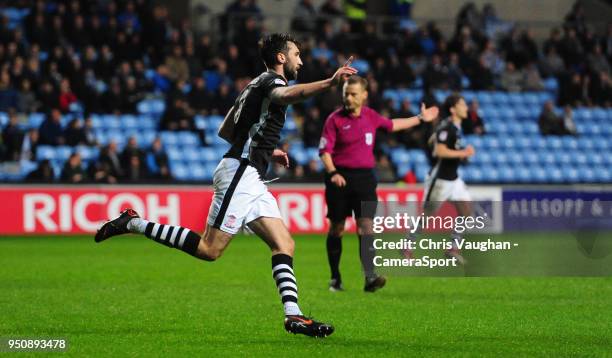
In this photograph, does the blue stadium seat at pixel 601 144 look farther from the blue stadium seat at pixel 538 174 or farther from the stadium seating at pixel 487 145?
the blue stadium seat at pixel 538 174

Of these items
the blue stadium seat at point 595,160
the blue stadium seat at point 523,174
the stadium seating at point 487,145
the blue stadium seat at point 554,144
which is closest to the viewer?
the stadium seating at point 487,145

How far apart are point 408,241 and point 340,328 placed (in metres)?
4.76

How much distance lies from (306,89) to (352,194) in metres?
4.56

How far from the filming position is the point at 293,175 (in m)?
22.5

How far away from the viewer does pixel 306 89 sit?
7293mm

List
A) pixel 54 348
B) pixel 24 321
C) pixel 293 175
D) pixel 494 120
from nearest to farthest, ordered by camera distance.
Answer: pixel 54 348 → pixel 24 321 → pixel 293 175 → pixel 494 120

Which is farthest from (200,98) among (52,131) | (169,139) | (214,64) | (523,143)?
(523,143)

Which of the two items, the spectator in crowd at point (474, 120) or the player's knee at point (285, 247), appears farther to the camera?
the spectator in crowd at point (474, 120)

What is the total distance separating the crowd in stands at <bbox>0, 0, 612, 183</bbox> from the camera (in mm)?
22703

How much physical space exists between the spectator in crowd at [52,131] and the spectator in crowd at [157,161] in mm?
1815

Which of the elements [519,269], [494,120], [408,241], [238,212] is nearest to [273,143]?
[238,212]

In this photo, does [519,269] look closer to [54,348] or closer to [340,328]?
[340,328]

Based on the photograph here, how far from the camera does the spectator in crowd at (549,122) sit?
2759 centimetres

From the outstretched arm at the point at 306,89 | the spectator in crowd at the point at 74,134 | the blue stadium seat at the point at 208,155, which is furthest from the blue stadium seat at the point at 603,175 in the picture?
the outstretched arm at the point at 306,89
